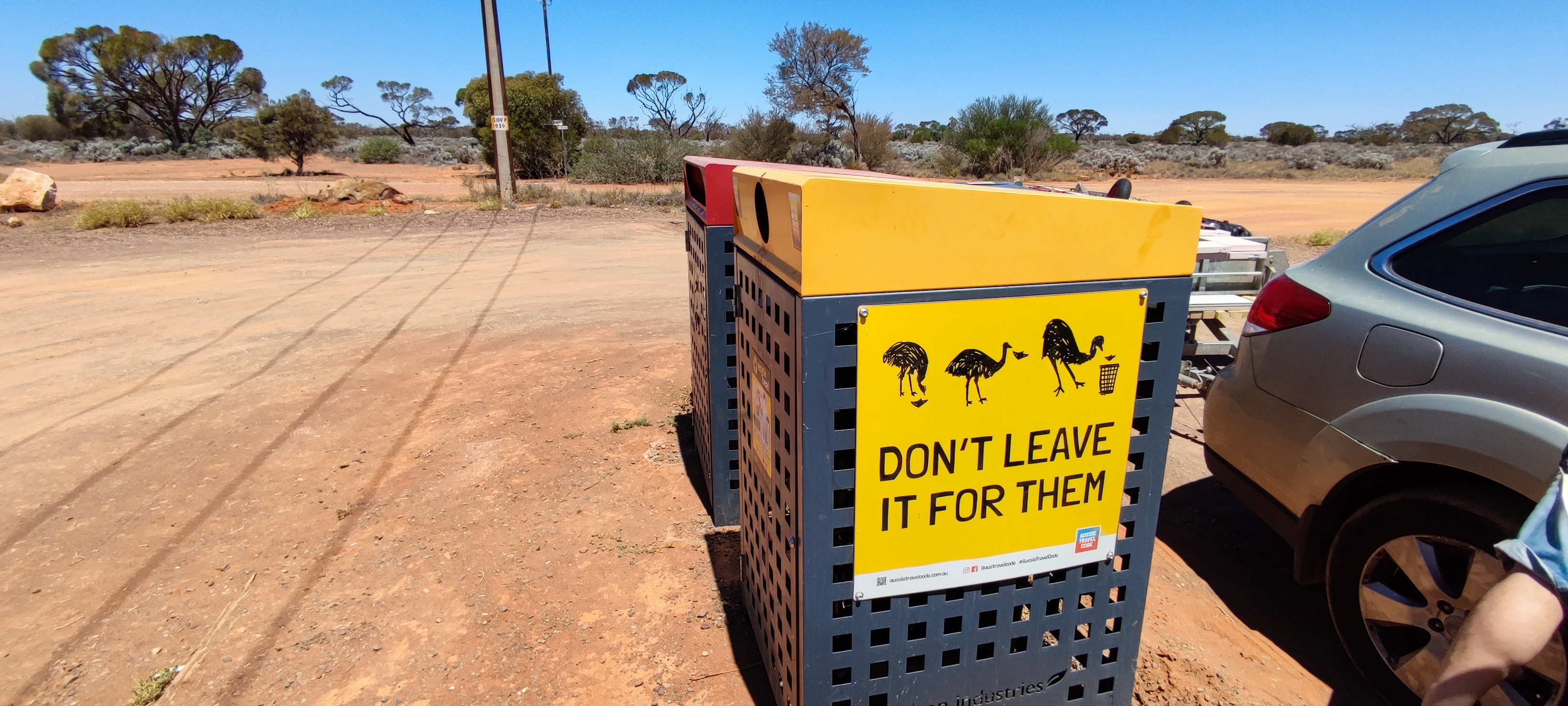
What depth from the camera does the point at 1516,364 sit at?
2.13 m

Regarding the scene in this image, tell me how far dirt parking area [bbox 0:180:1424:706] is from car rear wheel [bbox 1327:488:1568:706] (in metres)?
0.22

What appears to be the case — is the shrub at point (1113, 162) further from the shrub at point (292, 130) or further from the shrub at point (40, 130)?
the shrub at point (40, 130)

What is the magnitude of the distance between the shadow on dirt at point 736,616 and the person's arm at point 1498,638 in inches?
64.7

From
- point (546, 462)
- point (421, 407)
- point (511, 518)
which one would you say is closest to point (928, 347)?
point (511, 518)

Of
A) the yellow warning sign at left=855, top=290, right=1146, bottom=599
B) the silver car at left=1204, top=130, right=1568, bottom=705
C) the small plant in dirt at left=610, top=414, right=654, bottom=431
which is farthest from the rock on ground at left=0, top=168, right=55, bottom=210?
the silver car at left=1204, top=130, right=1568, bottom=705

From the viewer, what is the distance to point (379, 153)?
45156mm

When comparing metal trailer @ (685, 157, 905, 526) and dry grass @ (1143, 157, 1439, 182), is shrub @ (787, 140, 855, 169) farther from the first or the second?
metal trailer @ (685, 157, 905, 526)

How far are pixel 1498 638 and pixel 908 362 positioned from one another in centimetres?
120

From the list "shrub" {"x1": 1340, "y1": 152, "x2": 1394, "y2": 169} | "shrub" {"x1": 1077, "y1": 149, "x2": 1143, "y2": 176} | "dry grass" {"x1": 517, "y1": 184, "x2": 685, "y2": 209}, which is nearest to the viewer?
"dry grass" {"x1": 517, "y1": 184, "x2": 685, "y2": 209}

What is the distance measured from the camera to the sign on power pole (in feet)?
59.3

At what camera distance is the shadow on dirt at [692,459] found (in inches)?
149

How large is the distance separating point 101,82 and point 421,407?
60.0 metres

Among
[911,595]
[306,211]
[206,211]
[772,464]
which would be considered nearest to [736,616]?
[772,464]

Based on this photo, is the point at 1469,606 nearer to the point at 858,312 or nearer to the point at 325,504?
the point at 858,312
